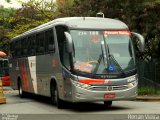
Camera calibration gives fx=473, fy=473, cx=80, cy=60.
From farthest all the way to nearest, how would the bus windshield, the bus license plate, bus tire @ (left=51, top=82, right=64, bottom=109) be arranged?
1. bus tire @ (left=51, top=82, right=64, bottom=109)
2. the bus windshield
3. the bus license plate

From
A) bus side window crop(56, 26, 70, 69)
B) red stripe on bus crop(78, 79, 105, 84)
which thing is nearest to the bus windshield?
red stripe on bus crop(78, 79, 105, 84)

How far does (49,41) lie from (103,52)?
10.9 ft

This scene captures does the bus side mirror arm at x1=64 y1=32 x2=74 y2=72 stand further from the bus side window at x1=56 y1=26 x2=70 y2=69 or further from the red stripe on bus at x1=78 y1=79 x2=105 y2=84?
the red stripe on bus at x1=78 y1=79 x2=105 y2=84

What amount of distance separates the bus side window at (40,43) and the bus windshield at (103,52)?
155 inches

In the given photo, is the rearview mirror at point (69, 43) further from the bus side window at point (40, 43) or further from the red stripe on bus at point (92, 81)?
the bus side window at point (40, 43)

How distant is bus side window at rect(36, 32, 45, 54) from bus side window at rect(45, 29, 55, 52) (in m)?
0.78

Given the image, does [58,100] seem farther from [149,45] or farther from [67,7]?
[67,7]

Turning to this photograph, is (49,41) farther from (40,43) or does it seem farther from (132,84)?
(132,84)

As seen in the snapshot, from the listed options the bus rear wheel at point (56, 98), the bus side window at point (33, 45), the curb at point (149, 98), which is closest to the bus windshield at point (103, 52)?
the bus rear wheel at point (56, 98)

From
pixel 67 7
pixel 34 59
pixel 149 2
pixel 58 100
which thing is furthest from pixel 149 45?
pixel 58 100

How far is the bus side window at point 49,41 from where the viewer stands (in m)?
18.5

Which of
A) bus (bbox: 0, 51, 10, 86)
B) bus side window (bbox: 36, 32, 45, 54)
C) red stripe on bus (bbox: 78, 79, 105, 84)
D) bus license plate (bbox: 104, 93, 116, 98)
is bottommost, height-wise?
bus (bbox: 0, 51, 10, 86)

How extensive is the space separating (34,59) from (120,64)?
652 centimetres

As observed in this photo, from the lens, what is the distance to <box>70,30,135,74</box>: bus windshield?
1627cm
